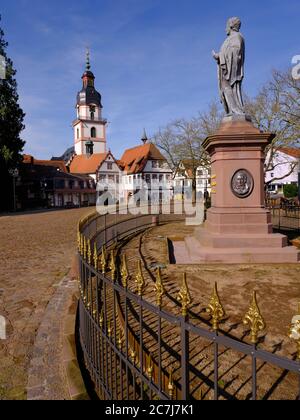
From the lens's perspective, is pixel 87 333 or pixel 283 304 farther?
pixel 283 304

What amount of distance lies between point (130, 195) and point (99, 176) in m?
7.09

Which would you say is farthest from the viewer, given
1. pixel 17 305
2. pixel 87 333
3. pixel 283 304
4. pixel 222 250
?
pixel 222 250

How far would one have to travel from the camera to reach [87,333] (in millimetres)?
3838

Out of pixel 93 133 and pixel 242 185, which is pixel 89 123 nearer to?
pixel 93 133

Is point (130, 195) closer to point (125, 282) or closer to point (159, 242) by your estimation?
point (159, 242)

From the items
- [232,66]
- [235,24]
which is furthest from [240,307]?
[235,24]

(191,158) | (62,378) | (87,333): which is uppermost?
(191,158)

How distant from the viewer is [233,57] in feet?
30.4

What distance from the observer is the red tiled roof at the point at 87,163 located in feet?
191

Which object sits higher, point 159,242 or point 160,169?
point 160,169

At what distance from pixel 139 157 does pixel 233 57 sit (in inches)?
1990

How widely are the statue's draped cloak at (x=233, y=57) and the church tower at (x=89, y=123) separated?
194ft

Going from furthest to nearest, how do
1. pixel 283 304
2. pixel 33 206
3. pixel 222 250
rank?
pixel 33 206 < pixel 222 250 < pixel 283 304

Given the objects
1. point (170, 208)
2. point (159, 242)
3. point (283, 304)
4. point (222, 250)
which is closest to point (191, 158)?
point (170, 208)
